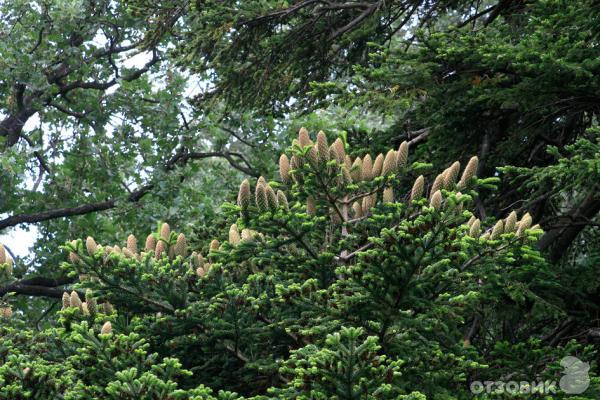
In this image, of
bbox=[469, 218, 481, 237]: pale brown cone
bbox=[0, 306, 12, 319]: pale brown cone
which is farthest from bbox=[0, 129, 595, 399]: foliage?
bbox=[0, 306, 12, 319]: pale brown cone

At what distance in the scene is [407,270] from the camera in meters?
4.38

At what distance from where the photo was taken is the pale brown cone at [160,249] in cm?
530

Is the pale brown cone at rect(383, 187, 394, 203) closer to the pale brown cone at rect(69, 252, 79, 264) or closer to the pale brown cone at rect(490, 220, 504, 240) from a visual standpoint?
the pale brown cone at rect(490, 220, 504, 240)

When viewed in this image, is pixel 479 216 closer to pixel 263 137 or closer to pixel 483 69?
pixel 483 69

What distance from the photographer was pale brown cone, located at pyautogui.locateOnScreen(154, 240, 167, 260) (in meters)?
5.30

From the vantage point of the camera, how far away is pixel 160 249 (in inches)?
210

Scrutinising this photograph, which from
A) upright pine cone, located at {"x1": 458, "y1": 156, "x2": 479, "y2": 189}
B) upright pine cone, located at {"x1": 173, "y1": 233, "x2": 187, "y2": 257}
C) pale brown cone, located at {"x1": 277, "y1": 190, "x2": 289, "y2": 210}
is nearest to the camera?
pale brown cone, located at {"x1": 277, "y1": 190, "x2": 289, "y2": 210}

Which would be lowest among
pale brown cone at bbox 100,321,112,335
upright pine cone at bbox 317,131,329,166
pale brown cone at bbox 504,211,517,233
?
pale brown cone at bbox 100,321,112,335

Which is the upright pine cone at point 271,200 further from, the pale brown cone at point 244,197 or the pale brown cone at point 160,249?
the pale brown cone at point 160,249

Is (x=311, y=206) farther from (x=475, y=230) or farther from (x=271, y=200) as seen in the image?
(x=475, y=230)

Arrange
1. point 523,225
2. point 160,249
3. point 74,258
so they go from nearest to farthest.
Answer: point 523,225 → point 74,258 → point 160,249

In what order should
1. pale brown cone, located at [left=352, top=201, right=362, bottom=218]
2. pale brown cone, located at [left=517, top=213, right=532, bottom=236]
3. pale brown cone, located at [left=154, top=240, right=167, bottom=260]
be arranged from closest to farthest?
pale brown cone, located at [left=517, top=213, right=532, bottom=236] → pale brown cone, located at [left=352, top=201, right=362, bottom=218] → pale brown cone, located at [left=154, top=240, right=167, bottom=260]

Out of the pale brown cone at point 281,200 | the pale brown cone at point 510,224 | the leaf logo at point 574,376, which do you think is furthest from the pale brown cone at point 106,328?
the leaf logo at point 574,376

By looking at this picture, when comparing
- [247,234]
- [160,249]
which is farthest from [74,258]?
[247,234]
